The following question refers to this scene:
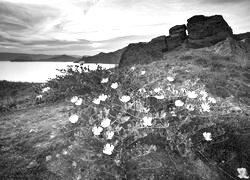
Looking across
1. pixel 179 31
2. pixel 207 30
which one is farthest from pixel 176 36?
pixel 207 30

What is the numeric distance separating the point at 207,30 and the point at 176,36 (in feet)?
8.86

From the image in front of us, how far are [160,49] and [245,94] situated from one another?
33.2ft

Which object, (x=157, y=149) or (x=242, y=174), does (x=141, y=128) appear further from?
(x=242, y=174)

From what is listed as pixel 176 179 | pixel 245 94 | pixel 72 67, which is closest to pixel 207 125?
pixel 176 179

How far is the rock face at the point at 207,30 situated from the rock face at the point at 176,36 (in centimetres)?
107

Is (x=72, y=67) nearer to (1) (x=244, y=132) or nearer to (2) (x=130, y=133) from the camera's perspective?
(2) (x=130, y=133)

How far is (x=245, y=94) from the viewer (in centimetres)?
659

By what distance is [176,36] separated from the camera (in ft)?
63.6

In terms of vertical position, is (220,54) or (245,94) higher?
(220,54)

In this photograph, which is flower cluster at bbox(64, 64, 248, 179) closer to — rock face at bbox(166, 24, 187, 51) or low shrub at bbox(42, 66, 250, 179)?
low shrub at bbox(42, 66, 250, 179)

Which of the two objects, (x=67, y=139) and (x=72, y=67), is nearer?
(x=67, y=139)

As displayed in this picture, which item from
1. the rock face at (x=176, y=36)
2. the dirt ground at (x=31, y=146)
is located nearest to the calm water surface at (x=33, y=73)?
the dirt ground at (x=31, y=146)

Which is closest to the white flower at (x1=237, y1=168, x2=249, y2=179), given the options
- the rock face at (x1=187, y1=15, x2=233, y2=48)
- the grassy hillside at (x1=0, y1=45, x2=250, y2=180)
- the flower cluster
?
the flower cluster

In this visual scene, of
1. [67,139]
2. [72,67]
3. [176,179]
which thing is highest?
[72,67]
